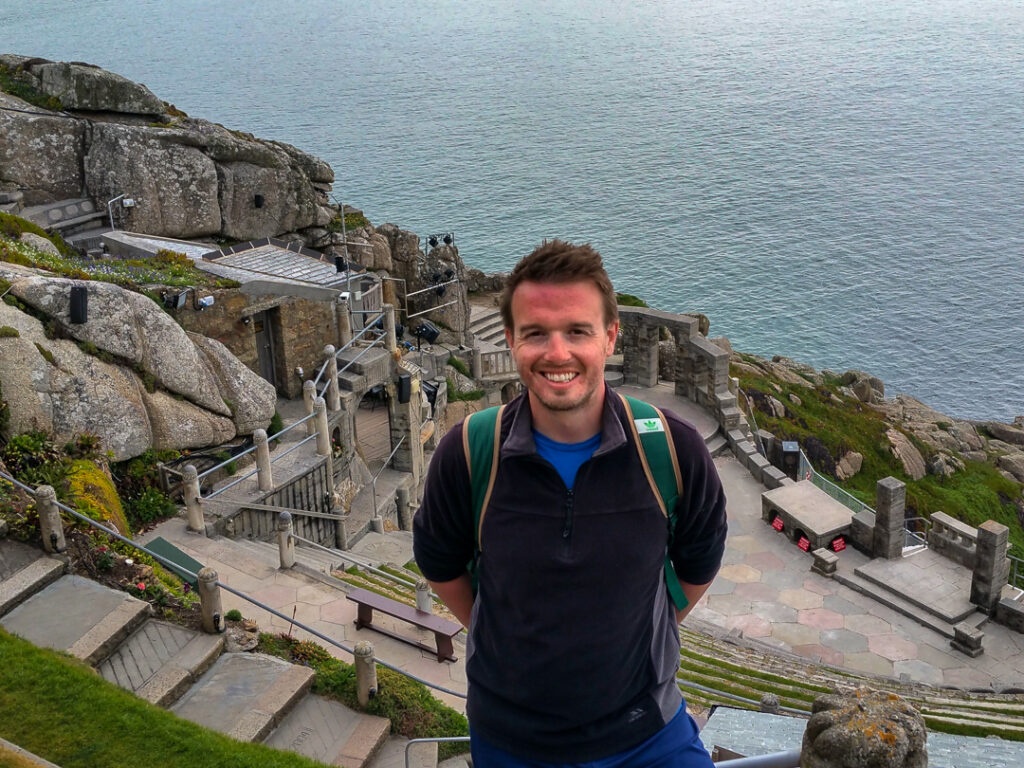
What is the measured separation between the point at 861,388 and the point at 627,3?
476 feet

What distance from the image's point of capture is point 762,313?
216ft

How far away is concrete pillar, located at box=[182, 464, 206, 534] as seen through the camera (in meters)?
19.2

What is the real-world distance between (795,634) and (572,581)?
72.3 feet

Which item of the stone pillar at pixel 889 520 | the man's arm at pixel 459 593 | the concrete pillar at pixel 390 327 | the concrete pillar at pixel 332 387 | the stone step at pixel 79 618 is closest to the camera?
the man's arm at pixel 459 593

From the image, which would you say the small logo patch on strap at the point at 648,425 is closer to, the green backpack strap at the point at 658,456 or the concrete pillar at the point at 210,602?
the green backpack strap at the point at 658,456

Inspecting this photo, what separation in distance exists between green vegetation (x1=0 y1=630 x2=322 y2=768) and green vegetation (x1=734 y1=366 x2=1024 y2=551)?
3227cm

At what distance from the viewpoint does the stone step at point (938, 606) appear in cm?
2547

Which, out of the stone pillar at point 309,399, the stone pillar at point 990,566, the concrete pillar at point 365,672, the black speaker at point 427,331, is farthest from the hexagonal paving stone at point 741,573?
the concrete pillar at point 365,672

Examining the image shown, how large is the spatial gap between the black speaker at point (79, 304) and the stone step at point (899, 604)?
2001 cm

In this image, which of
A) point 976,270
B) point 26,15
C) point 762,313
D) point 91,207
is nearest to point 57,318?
point 91,207

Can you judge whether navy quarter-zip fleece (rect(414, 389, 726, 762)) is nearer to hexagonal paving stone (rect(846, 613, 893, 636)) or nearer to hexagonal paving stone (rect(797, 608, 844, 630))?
hexagonal paving stone (rect(797, 608, 844, 630))

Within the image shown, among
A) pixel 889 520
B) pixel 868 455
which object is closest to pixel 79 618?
pixel 889 520

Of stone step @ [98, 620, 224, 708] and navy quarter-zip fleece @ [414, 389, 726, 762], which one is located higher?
navy quarter-zip fleece @ [414, 389, 726, 762]

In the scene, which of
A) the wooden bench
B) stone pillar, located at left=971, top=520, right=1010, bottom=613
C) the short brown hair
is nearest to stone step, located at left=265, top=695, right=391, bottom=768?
the wooden bench
